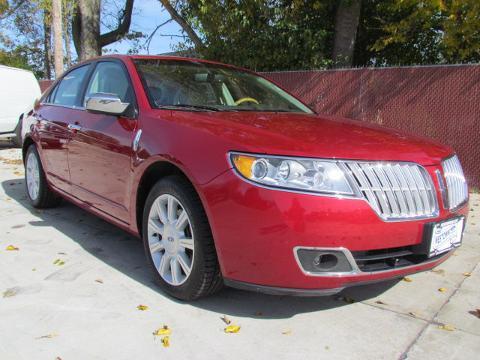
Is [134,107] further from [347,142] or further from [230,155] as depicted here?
[347,142]

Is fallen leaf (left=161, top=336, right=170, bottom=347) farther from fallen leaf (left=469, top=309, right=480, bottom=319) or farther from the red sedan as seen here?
fallen leaf (left=469, top=309, right=480, bottom=319)

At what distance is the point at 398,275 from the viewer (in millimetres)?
2561

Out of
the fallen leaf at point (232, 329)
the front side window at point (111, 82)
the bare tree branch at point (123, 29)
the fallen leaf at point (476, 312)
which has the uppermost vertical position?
the bare tree branch at point (123, 29)

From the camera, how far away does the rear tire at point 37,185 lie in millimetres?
5016

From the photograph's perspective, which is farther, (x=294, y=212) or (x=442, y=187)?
(x=442, y=187)

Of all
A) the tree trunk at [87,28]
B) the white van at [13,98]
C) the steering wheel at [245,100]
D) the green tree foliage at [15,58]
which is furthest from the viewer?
the green tree foliage at [15,58]

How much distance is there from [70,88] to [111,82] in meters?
0.96

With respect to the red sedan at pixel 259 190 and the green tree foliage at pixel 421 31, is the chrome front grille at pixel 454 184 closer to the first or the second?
the red sedan at pixel 259 190

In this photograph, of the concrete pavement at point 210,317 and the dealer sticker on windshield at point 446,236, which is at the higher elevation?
the dealer sticker on windshield at point 446,236

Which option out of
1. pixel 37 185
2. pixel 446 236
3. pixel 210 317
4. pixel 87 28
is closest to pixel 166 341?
pixel 210 317

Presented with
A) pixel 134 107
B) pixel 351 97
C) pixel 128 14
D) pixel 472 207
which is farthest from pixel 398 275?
pixel 128 14

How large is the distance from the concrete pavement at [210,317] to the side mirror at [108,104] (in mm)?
1176

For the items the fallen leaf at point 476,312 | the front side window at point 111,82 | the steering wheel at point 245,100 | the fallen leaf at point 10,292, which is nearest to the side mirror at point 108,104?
the front side window at point 111,82

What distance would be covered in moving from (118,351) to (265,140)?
52.9 inches
